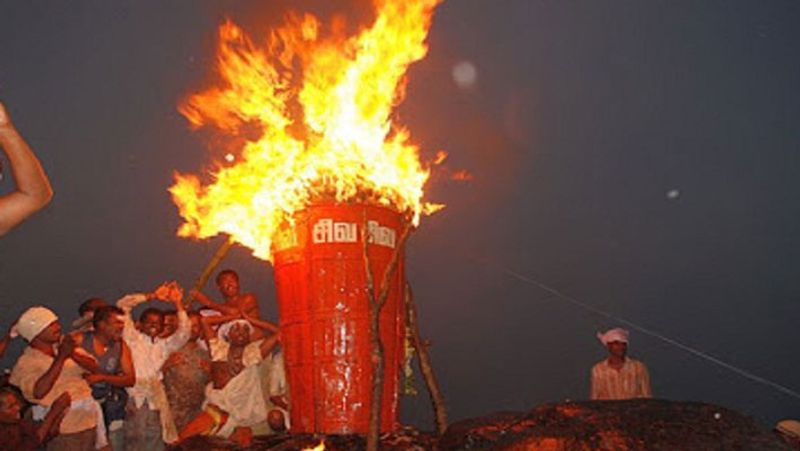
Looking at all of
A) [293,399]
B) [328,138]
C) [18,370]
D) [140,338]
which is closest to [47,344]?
[18,370]

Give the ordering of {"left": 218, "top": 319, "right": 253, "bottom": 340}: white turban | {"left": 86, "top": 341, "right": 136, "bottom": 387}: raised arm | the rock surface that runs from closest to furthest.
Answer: the rock surface
{"left": 86, "top": 341, "right": 136, "bottom": 387}: raised arm
{"left": 218, "top": 319, "right": 253, "bottom": 340}: white turban

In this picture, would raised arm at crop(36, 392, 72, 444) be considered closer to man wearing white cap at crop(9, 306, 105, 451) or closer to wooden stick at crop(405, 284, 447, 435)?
man wearing white cap at crop(9, 306, 105, 451)

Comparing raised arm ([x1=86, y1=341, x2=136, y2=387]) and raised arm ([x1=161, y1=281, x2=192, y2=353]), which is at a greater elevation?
raised arm ([x1=161, y1=281, x2=192, y2=353])

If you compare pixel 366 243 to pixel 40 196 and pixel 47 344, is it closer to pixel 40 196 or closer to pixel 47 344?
pixel 47 344

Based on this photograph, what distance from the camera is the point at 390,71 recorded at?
42.5ft

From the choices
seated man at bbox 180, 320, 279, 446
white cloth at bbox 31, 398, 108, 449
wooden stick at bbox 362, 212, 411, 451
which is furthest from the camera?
seated man at bbox 180, 320, 279, 446

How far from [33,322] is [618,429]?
6937mm

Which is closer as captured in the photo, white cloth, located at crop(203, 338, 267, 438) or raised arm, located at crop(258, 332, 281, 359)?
white cloth, located at crop(203, 338, 267, 438)

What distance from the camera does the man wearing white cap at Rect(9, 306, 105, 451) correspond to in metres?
8.56

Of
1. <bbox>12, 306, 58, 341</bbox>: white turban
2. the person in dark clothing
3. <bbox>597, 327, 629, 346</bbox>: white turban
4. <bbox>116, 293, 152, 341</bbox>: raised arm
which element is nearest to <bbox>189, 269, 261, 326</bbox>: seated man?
<bbox>116, 293, 152, 341</bbox>: raised arm

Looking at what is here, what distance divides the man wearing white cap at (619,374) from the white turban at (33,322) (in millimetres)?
8407

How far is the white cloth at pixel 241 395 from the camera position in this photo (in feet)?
36.7

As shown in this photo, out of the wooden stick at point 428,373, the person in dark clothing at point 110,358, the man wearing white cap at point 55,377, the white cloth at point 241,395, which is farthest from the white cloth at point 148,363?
the wooden stick at point 428,373

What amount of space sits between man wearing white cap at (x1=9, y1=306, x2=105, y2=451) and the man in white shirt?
819 mm
